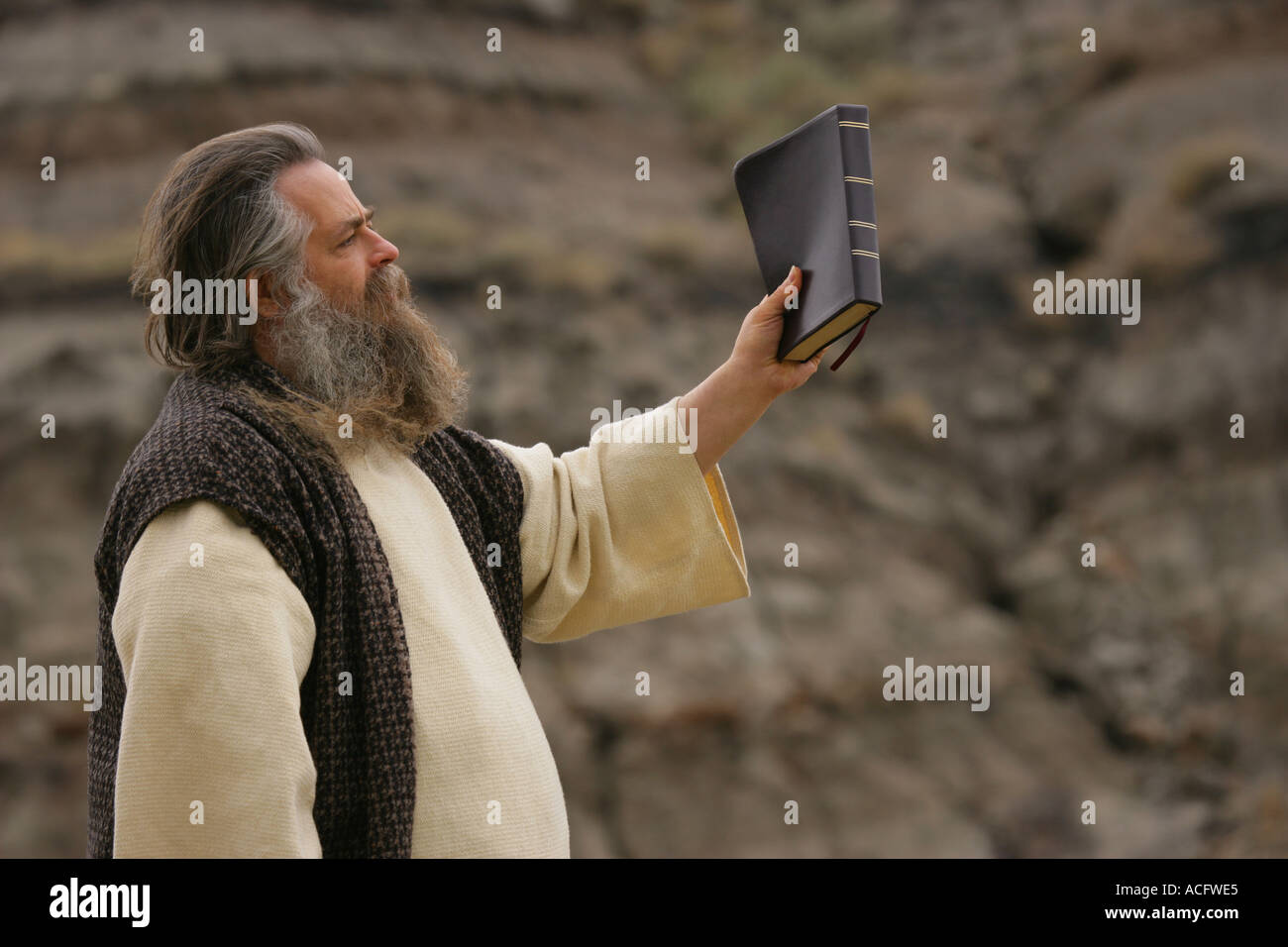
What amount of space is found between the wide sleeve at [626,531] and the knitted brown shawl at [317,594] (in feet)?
1.56

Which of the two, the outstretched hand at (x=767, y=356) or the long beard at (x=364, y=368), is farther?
the outstretched hand at (x=767, y=356)

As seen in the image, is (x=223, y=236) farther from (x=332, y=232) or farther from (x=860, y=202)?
(x=860, y=202)

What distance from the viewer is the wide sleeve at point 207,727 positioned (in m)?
1.78

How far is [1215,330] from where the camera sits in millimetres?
9977

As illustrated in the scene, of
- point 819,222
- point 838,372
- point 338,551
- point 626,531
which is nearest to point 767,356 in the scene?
point 819,222

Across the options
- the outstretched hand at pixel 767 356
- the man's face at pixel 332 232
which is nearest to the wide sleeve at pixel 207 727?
the man's face at pixel 332 232

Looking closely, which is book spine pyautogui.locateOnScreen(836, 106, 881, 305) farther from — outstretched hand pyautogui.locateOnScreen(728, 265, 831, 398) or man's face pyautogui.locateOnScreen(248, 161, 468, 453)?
man's face pyautogui.locateOnScreen(248, 161, 468, 453)

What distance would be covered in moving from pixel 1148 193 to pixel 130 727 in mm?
10262

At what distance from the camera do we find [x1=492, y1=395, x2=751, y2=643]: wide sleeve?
97.0 inches

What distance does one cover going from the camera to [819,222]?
2348 millimetres

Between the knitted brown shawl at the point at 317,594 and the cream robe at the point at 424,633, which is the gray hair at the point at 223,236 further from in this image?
the cream robe at the point at 424,633

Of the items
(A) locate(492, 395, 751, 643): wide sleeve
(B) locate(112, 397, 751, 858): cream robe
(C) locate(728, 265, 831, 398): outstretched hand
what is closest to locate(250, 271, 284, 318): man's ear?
(B) locate(112, 397, 751, 858): cream robe

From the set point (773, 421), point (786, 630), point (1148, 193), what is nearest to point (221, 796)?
point (786, 630)

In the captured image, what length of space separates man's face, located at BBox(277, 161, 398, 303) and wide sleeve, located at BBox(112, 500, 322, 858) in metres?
0.64
